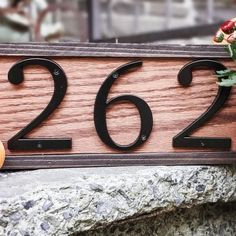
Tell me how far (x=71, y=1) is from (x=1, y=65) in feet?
12.7

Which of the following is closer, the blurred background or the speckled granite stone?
the speckled granite stone

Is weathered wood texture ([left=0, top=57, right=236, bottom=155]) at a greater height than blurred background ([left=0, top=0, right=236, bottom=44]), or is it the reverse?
blurred background ([left=0, top=0, right=236, bottom=44])

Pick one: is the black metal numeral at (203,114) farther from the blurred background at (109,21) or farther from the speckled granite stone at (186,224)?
the blurred background at (109,21)

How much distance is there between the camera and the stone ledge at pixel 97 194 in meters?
0.93

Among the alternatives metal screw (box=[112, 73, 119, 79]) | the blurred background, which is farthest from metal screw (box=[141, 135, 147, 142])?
the blurred background

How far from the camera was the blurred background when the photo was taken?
2799mm

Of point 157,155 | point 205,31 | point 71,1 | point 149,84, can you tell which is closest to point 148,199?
point 157,155

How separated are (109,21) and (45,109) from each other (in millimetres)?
2973

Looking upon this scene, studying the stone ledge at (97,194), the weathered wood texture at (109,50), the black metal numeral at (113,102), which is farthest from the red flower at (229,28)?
the stone ledge at (97,194)

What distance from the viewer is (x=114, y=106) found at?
1.13 m

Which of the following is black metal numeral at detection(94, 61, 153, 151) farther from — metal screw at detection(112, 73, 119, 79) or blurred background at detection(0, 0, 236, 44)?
blurred background at detection(0, 0, 236, 44)

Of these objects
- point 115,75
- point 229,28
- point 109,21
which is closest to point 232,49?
point 229,28

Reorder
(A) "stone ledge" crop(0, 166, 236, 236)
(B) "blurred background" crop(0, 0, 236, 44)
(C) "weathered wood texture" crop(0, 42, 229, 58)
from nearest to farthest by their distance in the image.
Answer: (A) "stone ledge" crop(0, 166, 236, 236) < (C) "weathered wood texture" crop(0, 42, 229, 58) < (B) "blurred background" crop(0, 0, 236, 44)

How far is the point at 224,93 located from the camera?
1.17 meters
